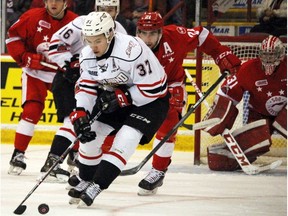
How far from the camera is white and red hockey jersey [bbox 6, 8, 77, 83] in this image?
22.9 feet

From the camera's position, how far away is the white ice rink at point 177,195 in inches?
218

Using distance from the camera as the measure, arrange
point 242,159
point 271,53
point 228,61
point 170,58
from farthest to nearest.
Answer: point 242,159 < point 271,53 < point 228,61 < point 170,58

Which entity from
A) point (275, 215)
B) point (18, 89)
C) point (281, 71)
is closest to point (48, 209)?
point (275, 215)

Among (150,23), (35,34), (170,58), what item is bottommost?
(35,34)

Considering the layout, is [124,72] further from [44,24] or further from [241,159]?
[241,159]

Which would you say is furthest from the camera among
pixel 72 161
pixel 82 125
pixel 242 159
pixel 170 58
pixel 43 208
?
pixel 242 159

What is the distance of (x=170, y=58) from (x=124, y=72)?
910 millimetres

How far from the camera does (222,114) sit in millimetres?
7305

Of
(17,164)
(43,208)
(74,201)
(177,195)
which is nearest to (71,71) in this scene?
(17,164)

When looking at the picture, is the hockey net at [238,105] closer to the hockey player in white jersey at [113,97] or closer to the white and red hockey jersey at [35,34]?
the white and red hockey jersey at [35,34]

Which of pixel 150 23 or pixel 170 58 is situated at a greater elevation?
pixel 150 23

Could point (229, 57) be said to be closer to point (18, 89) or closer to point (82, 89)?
point (82, 89)

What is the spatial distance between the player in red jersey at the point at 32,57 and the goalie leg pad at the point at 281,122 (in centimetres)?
147

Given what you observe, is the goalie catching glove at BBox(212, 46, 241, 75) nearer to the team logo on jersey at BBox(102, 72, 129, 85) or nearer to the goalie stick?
the goalie stick
